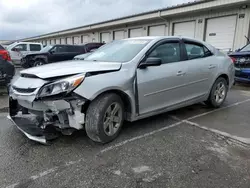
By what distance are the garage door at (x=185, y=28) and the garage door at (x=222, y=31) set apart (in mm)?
1075

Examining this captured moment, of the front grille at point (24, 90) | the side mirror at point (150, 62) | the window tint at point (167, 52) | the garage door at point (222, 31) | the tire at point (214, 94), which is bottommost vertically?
the tire at point (214, 94)

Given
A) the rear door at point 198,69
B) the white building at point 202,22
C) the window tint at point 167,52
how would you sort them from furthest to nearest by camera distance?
the white building at point 202,22, the rear door at point 198,69, the window tint at point 167,52

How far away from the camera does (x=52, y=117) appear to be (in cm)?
292

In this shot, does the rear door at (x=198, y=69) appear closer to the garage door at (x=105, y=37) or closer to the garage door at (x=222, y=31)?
the garage door at (x=222, y=31)

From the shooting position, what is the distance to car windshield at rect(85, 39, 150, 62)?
364cm

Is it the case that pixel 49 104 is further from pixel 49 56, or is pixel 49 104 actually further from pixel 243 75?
pixel 49 56

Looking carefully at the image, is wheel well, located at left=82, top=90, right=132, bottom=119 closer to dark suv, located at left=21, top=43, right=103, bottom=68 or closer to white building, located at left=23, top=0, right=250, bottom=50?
dark suv, located at left=21, top=43, right=103, bottom=68

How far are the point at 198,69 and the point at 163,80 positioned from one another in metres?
1.10

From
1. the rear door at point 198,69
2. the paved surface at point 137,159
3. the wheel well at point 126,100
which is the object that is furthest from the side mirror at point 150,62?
the paved surface at point 137,159

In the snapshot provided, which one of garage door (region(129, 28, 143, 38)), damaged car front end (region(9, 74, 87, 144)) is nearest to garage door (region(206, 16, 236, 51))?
garage door (region(129, 28, 143, 38))

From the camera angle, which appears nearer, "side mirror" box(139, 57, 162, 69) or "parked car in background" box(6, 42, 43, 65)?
"side mirror" box(139, 57, 162, 69)

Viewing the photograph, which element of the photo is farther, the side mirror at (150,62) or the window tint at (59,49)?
the window tint at (59,49)

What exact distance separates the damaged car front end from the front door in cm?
105

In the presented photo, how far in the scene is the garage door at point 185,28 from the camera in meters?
14.1
